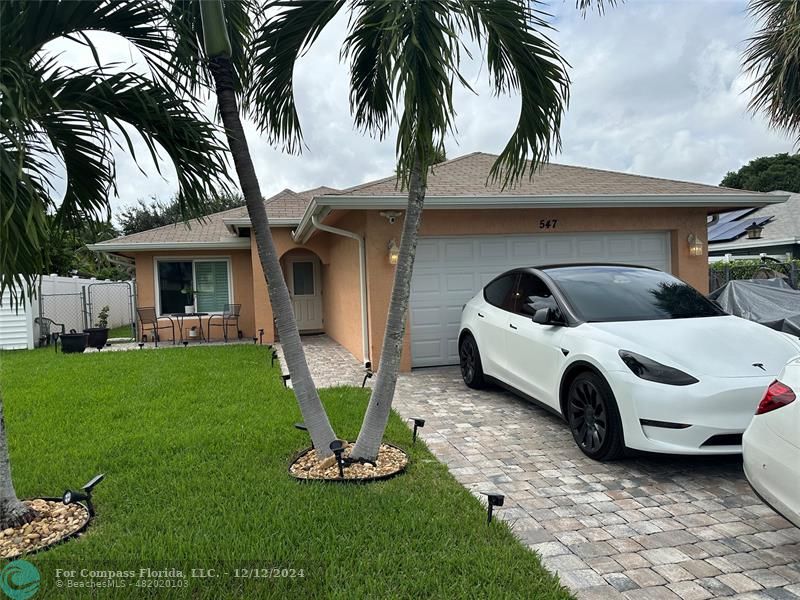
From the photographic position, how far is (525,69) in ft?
13.6

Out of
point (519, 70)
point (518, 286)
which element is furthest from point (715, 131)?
point (519, 70)

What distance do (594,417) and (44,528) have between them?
4028 millimetres

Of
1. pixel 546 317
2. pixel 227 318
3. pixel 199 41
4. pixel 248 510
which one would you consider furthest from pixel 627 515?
pixel 227 318

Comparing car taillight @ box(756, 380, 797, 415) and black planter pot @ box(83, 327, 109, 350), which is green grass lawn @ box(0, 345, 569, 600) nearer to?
car taillight @ box(756, 380, 797, 415)

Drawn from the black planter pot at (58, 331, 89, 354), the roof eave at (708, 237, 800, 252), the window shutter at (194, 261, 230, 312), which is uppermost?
the roof eave at (708, 237, 800, 252)

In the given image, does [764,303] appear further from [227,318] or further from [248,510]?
[227,318]

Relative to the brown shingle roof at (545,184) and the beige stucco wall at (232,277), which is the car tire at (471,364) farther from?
the beige stucco wall at (232,277)

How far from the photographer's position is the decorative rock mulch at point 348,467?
157 inches

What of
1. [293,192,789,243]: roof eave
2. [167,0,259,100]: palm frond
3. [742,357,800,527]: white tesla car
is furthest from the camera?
[293,192,789,243]: roof eave

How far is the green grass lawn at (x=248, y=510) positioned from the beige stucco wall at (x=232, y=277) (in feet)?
26.7

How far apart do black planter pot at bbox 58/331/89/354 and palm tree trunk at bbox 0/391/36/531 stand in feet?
33.2

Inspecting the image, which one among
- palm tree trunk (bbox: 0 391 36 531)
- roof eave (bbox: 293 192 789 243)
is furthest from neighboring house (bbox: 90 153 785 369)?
palm tree trunk (bbox: 0 391 36 531)

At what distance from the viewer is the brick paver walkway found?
8.88 feet

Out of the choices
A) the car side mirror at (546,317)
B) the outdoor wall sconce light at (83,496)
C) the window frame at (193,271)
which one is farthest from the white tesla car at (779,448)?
the window frame at (193,271)
